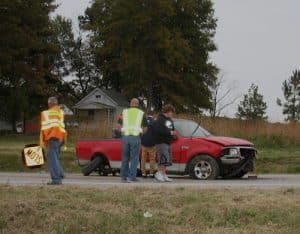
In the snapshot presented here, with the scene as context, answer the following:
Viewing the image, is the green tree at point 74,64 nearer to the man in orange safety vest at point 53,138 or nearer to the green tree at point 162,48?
the green tree at point 162,48

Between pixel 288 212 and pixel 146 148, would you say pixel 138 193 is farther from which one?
pixel 146 148

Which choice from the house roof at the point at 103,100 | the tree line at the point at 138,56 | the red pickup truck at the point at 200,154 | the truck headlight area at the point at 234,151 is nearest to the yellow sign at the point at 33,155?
the red pickup truck at the point at 200,154

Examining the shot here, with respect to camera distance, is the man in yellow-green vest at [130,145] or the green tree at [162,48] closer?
the man in yellow-green vest at [130,145]

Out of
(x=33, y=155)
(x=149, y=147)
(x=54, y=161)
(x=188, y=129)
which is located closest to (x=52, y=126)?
(x=54, y=161)

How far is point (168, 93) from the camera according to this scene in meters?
69.4

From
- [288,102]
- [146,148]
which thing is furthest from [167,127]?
[288,102]

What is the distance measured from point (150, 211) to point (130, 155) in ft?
20.1

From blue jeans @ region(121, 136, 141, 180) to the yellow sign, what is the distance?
2.03 metres

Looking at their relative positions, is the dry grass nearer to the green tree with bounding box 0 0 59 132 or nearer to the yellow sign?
the yellow sign

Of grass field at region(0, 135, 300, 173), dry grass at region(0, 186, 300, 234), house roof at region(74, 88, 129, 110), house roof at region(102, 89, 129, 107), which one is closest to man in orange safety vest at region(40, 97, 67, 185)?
dry grass at region(0, 186, 300, 234)

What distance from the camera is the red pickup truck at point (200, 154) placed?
1842 centimetres

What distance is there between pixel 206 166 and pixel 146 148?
1603mm

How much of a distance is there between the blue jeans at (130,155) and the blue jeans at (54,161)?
2.06 meters

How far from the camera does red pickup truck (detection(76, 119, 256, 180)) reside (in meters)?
18.4
